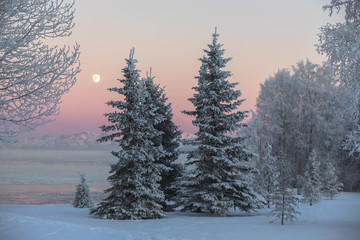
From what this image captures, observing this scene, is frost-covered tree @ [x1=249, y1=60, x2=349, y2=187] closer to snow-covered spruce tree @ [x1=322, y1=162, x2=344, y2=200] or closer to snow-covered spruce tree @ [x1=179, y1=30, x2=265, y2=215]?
snow-covered spruce tree @ [x1=322, y1=162, x2=344, y2=200]

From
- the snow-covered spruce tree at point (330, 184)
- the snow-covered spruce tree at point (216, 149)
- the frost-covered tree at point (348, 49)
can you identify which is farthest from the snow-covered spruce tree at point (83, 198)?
the frost-covered tree at point (348, 49)

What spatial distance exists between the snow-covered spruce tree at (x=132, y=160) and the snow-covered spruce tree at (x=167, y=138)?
2579mm

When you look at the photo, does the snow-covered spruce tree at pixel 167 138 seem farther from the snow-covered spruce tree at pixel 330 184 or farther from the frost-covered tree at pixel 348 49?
the snow-covered spruce tree at pixel 330 184

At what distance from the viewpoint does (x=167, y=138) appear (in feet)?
66.3

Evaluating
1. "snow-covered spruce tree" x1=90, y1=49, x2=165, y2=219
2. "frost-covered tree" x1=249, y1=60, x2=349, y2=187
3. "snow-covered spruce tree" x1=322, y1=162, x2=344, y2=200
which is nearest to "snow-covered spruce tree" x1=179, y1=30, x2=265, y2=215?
"snow-covered spruce tree" x1=90, y1=49, x2=165, y2=219

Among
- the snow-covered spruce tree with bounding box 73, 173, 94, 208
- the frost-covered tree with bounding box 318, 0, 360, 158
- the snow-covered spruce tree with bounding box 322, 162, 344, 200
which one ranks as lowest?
the snow-covered spruce tree with bounding box 73, 173, 94, 208

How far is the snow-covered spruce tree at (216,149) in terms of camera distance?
17328 millimetres

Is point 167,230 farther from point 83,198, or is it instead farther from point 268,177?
point 83,198

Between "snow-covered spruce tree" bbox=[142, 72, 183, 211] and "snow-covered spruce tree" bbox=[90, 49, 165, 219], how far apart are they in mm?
2579

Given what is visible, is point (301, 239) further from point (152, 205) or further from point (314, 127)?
point (314, 127)

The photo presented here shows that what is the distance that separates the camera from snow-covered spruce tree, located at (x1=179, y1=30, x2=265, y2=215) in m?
17.3

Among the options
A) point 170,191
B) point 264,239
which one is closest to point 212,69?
point 170,191

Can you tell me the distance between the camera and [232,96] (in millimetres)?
17906

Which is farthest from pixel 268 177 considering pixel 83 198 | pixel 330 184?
pixel 83 198
